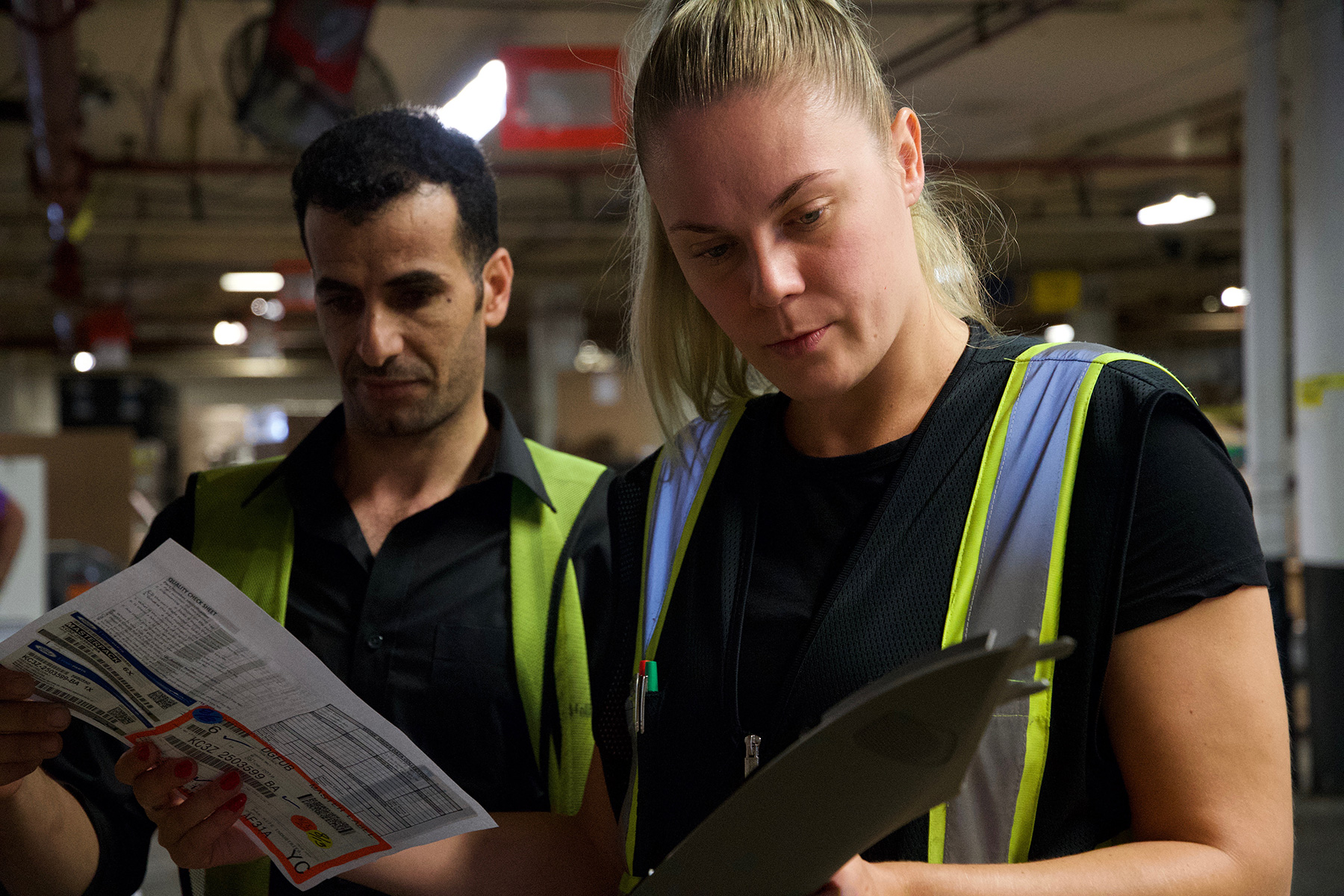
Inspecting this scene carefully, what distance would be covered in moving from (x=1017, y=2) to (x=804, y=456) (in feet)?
18.3

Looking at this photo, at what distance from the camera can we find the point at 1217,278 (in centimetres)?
1380

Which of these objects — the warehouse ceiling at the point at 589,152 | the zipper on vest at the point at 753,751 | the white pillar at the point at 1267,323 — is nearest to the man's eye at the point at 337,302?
the warehouse ceiling at the point at 589,152

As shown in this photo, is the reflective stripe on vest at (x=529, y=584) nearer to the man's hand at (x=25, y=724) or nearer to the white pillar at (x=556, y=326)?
the man's hand at (x=25, y=724)

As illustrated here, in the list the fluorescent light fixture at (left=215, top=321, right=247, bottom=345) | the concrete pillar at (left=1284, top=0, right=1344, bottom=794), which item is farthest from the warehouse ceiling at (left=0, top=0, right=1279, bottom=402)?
the concrete pillar at (left=1284, top=0, right=1344, bottom=794)

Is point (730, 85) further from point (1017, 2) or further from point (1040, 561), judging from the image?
point (1017, 2)

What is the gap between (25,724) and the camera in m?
1.05

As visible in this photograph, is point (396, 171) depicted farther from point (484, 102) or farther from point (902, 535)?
point (484, 102)

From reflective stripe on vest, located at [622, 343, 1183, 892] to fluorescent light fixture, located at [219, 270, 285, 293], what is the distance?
11.5 metres

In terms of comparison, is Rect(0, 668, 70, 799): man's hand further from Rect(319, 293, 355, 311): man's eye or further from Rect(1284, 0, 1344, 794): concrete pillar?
Rect(1284, 0, 1344, 794): concrete pillar

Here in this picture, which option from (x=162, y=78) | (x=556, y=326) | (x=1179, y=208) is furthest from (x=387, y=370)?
(x=556, y=326)

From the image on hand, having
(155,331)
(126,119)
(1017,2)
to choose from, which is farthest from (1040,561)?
(155,331)

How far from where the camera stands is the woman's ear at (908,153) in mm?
975

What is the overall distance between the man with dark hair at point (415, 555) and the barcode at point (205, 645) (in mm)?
350

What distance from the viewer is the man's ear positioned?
5.19 feet
